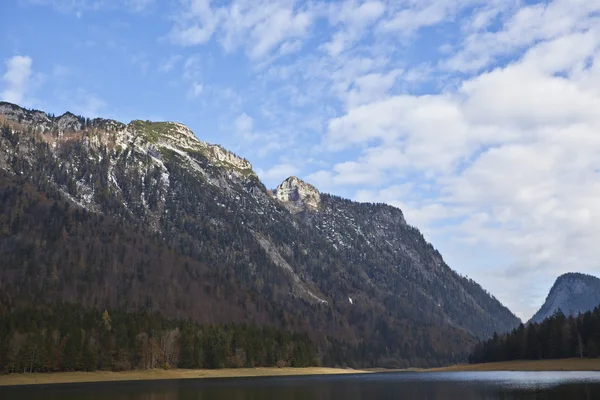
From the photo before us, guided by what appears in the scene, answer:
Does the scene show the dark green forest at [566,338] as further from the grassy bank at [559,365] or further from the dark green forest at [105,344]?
the dark green forest at [105,344]

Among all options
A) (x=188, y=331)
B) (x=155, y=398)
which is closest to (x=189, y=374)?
(x=188, y=331)

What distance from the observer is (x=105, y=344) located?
543 ft

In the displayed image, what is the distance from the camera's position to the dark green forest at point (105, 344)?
14700 centimetres

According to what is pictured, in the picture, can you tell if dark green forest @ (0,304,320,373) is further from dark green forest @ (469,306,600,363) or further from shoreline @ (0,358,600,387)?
dark green forest @ (469,306,600,363)

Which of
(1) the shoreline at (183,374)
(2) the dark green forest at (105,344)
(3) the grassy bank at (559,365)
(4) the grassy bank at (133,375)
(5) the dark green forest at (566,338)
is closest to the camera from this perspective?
(4) the grassy bank at (133,375)

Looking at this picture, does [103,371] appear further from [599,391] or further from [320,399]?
[599,391]

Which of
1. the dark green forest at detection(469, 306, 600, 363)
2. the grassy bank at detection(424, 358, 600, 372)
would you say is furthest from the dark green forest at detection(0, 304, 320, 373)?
the dark green forest at detection(469, 306, 600, 363)

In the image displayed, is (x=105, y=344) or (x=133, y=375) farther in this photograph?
(x=105, y=344)

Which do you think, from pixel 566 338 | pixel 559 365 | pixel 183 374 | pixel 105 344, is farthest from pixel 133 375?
pixel 566 338

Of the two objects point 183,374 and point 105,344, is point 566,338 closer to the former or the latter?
point 183,374

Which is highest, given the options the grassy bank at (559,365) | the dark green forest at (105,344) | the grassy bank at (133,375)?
the dark green forest at (105,344)

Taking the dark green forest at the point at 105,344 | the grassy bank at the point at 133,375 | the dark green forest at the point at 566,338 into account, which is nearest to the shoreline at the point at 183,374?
the grassy bank at the point at 133,375

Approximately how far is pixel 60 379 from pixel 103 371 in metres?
18.0

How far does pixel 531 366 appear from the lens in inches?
→ 7165
